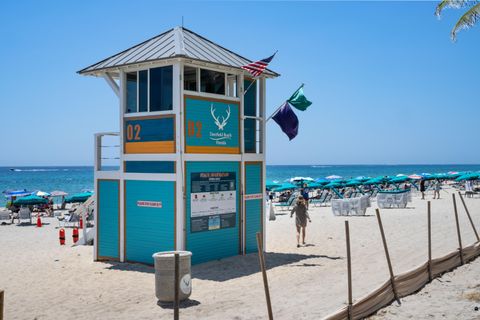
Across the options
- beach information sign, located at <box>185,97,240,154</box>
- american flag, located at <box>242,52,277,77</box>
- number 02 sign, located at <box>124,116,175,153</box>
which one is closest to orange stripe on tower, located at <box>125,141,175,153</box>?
number 02 sign, located at <box>124,116,175,153</box>

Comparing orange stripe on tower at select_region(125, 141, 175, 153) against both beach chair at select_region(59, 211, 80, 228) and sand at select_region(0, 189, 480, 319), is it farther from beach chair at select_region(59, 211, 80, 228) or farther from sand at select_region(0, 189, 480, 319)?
beach chair at select_region(59, 211, 80, 228)

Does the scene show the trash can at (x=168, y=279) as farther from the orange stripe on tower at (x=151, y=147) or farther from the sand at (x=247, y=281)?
the orange stripe on tower at (x=151, y=147)

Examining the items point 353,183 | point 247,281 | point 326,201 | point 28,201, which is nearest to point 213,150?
point 247,281

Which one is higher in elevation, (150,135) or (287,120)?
(287,120)

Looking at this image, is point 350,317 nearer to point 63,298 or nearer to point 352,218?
point 63,298

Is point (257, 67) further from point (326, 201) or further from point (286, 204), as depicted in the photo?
point (326, 201)

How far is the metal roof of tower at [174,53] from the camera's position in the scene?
14180 millimetres

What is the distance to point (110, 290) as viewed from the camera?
11617 millimetres

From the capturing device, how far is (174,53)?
13.9 metres

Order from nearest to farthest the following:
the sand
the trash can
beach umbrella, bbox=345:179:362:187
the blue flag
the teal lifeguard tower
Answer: the sand, the trash can, the teal lifeguard tower, the blue flag, beach umbrella, bbox=345:179:362:187

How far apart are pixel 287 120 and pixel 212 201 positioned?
11.8ft

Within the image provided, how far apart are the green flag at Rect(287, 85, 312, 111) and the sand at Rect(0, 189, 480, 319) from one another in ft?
14.0

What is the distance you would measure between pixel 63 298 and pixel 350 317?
5.75 m

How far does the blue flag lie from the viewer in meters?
16.4
